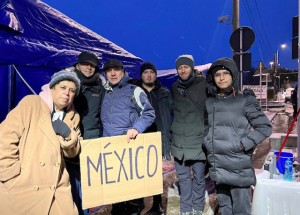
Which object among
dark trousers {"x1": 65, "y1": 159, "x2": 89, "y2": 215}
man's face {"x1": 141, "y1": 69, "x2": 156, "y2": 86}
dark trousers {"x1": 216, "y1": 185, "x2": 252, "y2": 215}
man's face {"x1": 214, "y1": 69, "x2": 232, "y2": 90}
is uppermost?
man's face {"x1": 141, "y1": 69, "x2": 156, "y2": 86}

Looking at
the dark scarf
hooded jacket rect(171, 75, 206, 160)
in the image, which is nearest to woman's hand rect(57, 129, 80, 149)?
the dark scarf

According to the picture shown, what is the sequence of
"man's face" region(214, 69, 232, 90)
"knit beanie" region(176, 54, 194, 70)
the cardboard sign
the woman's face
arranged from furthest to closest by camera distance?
1. "knit beanie" region(176, 54, 194, 70)
2. "man's face" region(214, 69, 232, 90)
3. the cardboard sign
4. the woman's face

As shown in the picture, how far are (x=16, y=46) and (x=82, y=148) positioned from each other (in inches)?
93.0

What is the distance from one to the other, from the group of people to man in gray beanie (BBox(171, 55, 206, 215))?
0.01 metres

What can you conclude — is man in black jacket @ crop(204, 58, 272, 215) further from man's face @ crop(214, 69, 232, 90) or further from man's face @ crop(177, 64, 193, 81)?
man's face @ crop(177, 64, 193, 81)

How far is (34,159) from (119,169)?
1031 mm

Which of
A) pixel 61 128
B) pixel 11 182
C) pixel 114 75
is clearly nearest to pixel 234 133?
pixel 114 75

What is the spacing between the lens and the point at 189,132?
3.89 meters

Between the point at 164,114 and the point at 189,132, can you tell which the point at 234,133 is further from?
A: the point at 164,114

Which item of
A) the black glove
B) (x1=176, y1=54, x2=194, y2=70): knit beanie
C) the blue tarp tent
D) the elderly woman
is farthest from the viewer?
the blue tarp tent

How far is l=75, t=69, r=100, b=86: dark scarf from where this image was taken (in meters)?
3.42

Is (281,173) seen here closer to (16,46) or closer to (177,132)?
(177,132)

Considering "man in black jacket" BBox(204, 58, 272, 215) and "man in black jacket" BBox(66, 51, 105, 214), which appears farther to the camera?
"man in black jacket" BBox(66, 51, 105, 214)

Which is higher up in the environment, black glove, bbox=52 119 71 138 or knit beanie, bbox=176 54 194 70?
knit beanie, bbox=176 54 194 70
